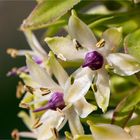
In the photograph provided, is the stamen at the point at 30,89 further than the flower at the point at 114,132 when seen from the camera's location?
→ Yes

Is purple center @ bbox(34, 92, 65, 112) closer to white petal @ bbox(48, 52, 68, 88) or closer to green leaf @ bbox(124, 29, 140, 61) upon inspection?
white petal @ bbox(48, 52, 68, 88)

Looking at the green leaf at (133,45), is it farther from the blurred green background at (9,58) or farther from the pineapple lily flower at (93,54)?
the blurred green background at (9,58)

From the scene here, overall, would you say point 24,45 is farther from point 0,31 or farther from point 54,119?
point 54,119

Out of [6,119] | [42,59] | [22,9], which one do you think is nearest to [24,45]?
[22,9]

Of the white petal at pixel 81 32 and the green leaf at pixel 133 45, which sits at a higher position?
the white petal at pixel 81 32

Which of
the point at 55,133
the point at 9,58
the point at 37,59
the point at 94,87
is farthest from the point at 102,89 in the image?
the point at 9,58

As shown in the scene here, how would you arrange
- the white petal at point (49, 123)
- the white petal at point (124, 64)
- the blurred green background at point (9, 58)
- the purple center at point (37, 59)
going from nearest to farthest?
the white petal at point (124, 64) < the white petal at point (49, 123) < the purple center at point (37, 59) < the blurred green background at point (9, 58)

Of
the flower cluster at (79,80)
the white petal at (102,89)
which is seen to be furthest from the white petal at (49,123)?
the white petal at (102,89)
